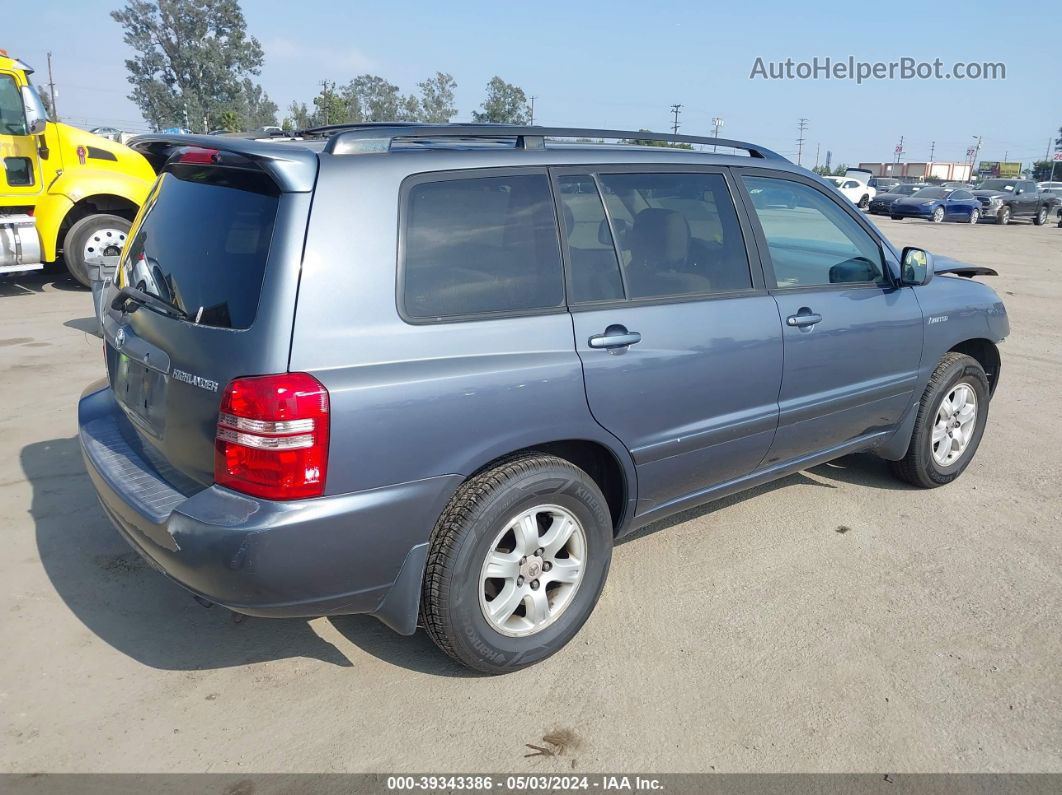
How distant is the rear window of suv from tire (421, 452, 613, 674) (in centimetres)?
94

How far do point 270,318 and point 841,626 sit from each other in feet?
8.11

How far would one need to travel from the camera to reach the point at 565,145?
3.30 metres

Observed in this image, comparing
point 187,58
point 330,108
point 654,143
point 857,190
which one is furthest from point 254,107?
point 654,143

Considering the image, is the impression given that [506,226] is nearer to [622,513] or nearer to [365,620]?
[622,513]

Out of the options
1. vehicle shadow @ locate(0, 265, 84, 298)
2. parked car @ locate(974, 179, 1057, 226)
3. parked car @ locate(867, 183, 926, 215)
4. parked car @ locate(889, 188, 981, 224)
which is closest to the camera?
vehicle shadow @ locate(0, 265, 84, 298)

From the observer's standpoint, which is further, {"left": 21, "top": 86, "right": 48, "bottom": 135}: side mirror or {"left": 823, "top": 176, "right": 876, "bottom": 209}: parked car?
{"left": 823, "top": 176, "right": 876, "bottom": 209}: parked car

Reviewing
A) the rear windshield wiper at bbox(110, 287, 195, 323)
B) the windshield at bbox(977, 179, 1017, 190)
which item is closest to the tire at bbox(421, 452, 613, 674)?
the rear windshield wiper at bbox(110, 287, 195, 323)

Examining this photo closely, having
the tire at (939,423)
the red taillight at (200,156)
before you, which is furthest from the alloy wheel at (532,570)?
the tire at (939,423)

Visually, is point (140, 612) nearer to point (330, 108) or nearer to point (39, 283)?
point (39, 283)

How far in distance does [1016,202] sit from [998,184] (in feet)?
7.97

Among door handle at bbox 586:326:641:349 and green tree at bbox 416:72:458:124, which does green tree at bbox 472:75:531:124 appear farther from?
door handle at bbox 586:326:641:349

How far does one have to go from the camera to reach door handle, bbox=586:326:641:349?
3.01 meters

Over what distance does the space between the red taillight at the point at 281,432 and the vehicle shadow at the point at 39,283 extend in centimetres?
949

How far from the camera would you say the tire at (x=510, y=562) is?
274 centimetres
